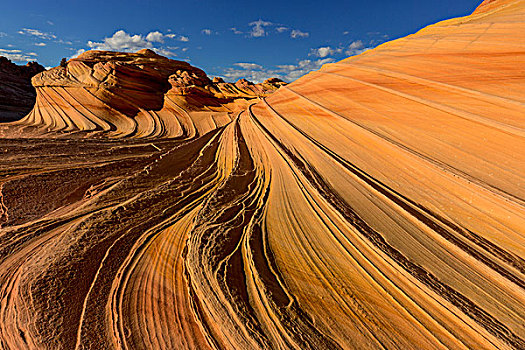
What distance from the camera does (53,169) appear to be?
13.1 ft

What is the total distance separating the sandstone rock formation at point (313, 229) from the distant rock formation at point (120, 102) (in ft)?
13.3

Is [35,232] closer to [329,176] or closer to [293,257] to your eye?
[293,257]

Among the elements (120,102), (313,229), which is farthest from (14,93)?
(313,229)

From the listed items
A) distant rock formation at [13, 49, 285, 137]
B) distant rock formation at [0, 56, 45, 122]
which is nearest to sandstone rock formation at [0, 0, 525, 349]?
distant rock formation at [13, 49, 285, 137]

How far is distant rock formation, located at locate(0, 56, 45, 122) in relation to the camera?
42.6 feet

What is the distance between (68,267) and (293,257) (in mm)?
1846

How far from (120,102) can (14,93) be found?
38.7 ft

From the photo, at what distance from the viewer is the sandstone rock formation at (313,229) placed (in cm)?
149

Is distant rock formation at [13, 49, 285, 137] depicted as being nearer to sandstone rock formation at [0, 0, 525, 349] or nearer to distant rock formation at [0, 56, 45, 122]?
distant rock formation at [0, 56, 45, 122]

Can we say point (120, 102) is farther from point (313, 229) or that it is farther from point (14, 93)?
point (14, 93)

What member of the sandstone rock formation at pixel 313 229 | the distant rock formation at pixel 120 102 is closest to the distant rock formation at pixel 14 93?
the distant rock formation at pixel 120 102

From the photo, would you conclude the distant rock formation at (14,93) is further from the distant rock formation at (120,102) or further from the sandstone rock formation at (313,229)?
the sandstone rock formation at (313,229)

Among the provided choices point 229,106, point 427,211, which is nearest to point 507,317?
point 427,211

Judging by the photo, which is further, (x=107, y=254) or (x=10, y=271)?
(x=107, y=254)
